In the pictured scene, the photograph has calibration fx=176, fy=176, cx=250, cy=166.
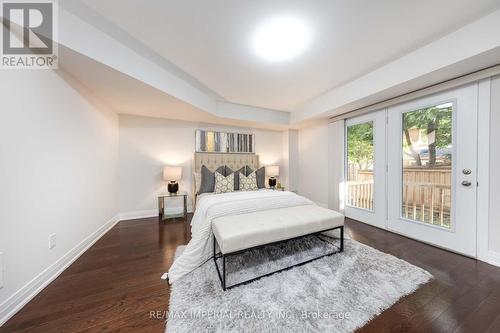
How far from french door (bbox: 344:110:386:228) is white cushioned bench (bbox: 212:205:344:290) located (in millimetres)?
1369

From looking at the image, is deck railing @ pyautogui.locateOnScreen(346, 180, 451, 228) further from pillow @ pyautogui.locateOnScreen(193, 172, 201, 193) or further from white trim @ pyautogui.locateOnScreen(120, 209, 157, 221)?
white trim @ pyautogui.locateOnScreen(120, 209, 157, 221)

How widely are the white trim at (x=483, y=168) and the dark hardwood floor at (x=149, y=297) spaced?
0.81ft

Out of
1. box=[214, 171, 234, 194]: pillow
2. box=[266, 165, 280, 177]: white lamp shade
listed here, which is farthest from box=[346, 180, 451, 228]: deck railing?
box=[214, 171, 234, 194]: pillow

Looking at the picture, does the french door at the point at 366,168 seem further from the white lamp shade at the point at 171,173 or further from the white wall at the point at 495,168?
the white lamp shade at the point at 171,173

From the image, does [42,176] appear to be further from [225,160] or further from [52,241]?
[225,160]

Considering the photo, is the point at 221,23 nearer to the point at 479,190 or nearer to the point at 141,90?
the point at 141,90

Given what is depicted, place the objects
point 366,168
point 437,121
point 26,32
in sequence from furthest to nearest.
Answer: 1. point 366,168
2. point 437,121
3. point 26,32

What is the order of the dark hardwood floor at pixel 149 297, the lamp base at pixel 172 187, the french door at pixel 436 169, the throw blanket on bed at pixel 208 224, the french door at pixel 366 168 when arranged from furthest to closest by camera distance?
1. the lamp base at pixel 172 187
2. the french door at pixel 366 168
3. the french door at pixel 436 169
4. the throw blanket on bed at pixel 208 224
5. the dark hardwood floor at pixel 149 297

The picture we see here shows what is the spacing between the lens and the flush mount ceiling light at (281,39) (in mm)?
1666

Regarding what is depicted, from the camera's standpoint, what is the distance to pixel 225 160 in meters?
4.23

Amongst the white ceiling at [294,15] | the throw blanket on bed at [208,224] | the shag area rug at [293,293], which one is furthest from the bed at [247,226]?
the white ceiling at [294,15]

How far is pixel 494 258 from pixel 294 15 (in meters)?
3.30

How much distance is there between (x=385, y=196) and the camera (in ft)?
9.68

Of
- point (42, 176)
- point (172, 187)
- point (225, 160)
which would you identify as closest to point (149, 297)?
point (42, 176)
